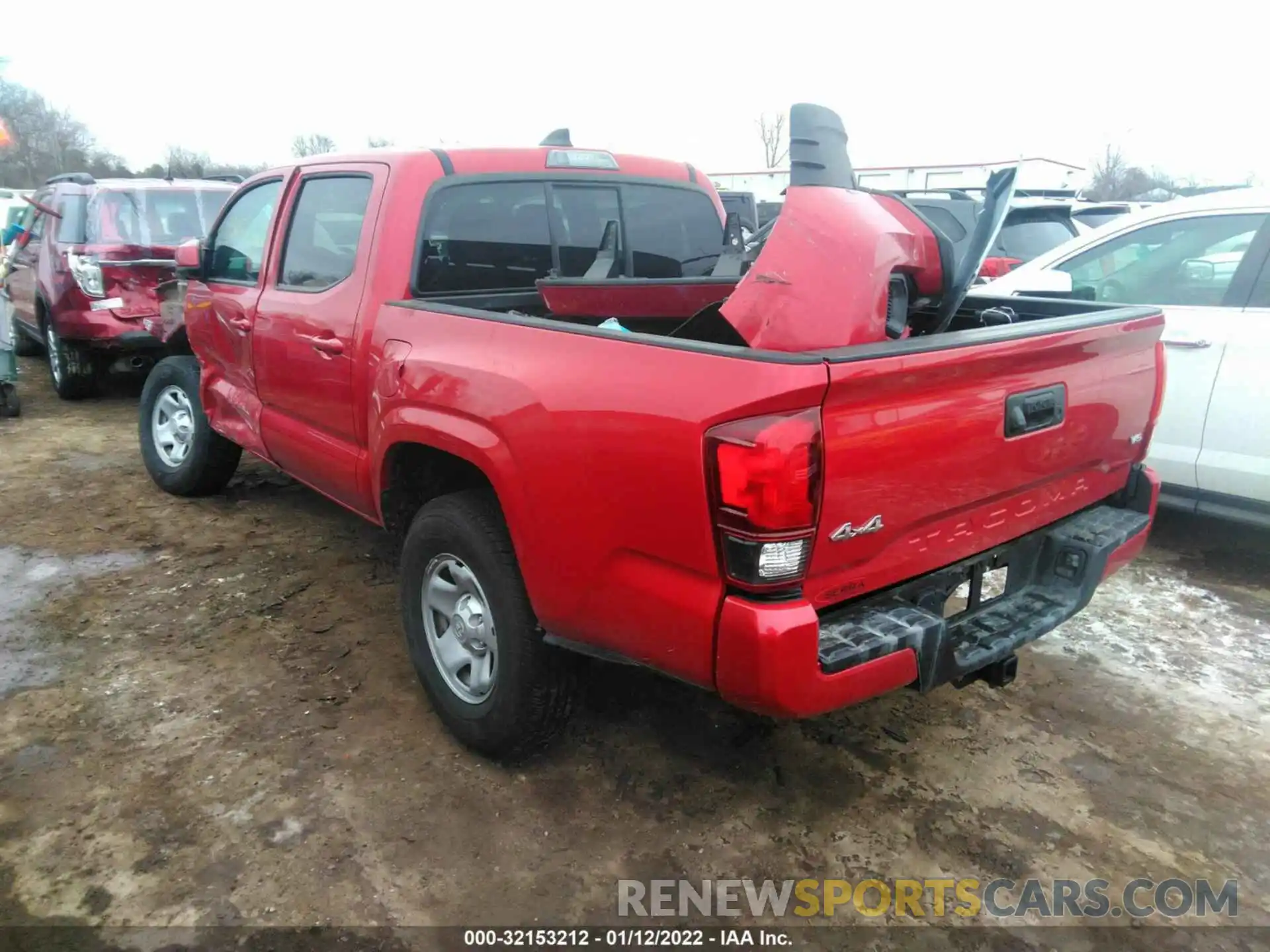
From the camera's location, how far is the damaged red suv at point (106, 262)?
24.0 ft

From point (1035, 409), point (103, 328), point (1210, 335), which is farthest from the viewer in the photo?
point (103, 328)

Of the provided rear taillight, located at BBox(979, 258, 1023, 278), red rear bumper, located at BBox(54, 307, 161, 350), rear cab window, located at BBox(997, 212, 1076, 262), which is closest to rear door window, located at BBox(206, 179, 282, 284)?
red rear bumper, located at BBox(54, 307, 161, 350)

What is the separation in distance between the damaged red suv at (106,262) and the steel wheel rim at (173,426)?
6.94 feet

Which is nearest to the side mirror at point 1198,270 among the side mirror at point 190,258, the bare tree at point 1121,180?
the side mirror at point 190,258

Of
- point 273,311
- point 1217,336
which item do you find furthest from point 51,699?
point 1217,336

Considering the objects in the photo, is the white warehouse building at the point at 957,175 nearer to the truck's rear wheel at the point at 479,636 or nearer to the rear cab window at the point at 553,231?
the rear cab window at the point at 553,231

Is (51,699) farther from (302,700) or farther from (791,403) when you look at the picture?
(791,403)

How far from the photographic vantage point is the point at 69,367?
Answer: 8070 millimetres

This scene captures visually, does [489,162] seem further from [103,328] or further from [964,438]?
[103,328]

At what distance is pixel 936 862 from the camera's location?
8.25 feet

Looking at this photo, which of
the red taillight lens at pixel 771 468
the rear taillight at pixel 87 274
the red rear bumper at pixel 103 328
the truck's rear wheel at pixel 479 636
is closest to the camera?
the red taillight lens at pixel 771 468

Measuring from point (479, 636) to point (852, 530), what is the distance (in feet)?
4.36

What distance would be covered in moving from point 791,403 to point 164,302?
16.6ft

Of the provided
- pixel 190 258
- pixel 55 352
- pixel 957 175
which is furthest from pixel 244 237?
pixel 957 175
